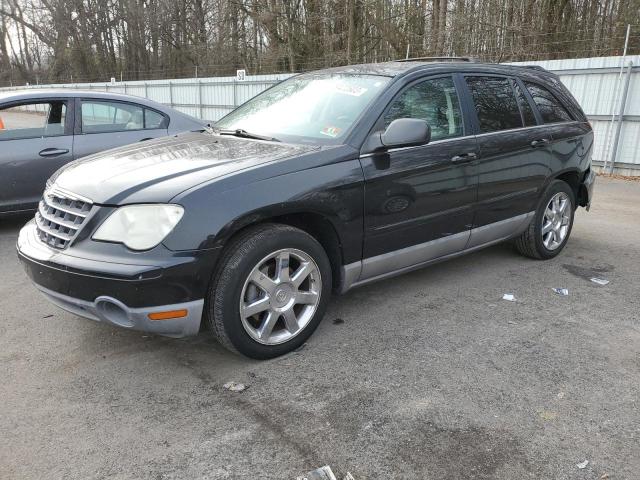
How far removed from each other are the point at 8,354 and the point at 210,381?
51.8 inches

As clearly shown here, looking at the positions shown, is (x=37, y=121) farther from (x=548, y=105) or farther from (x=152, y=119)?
(x=548, y=105)

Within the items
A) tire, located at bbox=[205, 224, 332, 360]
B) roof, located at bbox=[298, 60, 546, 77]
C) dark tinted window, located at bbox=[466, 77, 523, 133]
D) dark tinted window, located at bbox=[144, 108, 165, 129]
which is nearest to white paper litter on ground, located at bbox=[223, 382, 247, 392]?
tire, located at bbox=[205, 224, 332, 360]

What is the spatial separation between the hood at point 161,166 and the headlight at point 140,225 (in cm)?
6

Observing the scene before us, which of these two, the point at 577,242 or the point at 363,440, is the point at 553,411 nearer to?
the point at 363,440

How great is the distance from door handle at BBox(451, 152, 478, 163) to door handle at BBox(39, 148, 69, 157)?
13.7ft

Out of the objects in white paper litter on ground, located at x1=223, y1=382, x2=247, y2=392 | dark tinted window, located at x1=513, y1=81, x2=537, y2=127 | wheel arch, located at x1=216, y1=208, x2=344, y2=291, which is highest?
dark tinted window, located at x1=513, y1=81, x2=537, y2=127

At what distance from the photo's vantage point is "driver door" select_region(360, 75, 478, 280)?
3627 millimetres

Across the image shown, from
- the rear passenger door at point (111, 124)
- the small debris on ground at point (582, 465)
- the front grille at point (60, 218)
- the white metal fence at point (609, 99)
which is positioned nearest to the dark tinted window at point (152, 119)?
the rear passenger door at point (111, 124)

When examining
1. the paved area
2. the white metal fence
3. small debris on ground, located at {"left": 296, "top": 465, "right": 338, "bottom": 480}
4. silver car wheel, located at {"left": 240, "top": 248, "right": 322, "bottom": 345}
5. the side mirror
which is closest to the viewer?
small debris on ground, located at {"left": 296, "top": 465, "right": 338, "bottom": 480}

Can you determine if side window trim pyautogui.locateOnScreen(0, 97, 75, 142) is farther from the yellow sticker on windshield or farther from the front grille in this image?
the yellow sticker on windshield

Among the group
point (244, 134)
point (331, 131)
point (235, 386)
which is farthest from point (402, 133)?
point (235, 386)

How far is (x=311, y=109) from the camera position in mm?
3973

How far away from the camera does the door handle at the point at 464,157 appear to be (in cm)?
404

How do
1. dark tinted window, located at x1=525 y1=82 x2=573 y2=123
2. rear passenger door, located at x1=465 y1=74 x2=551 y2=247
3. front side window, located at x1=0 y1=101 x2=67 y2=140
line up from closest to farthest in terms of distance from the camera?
rear passenger door, located at x1=465 y1=74 x2=551 y2=247, dark tinted window, located at x1=525 y1=82 x2=573 y2=123, front side window, located at x1=0 y1=101 x2=67 y2=140
